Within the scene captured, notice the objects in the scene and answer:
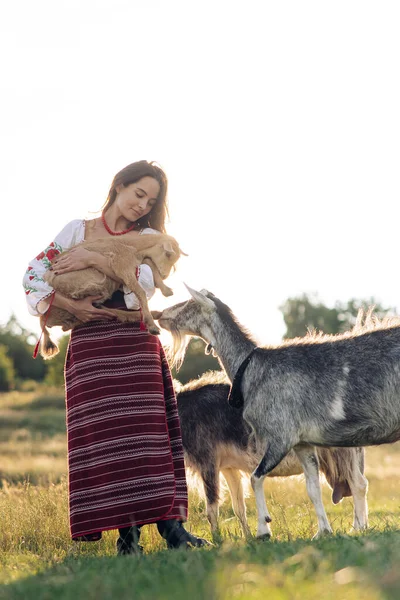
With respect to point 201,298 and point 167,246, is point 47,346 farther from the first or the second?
point 201,298

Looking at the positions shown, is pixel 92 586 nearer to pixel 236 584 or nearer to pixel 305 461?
pixel 236 584

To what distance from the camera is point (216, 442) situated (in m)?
8.66

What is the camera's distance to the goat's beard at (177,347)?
7.42 m

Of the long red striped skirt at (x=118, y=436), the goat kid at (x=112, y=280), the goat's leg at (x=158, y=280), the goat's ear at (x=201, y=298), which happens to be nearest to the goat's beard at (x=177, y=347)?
the goat's ear at (x=201, y=298)

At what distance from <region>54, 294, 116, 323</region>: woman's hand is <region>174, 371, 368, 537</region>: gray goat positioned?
2351 mm

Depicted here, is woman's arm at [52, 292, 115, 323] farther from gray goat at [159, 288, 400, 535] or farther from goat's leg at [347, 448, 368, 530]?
goat's leg at [347, 448, 368, 530]

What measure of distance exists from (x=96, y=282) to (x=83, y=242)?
1.18 feet

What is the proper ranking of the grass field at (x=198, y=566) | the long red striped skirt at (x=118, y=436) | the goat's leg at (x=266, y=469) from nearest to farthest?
1. the grass field at (x=198, y=566)
2. the long red striped skirt at (x=118, y=436)
3. the goat's leg at (x=266, y=469)

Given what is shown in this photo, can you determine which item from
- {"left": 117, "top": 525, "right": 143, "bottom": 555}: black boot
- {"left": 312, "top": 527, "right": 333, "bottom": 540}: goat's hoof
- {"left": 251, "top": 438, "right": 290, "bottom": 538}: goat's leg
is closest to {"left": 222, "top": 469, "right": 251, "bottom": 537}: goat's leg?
{"left": 251, "top": 438, "right": 290, "bottom": 538}: goat's leg

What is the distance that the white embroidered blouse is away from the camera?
6215mm

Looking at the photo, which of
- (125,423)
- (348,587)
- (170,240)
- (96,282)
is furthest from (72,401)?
(348,587)

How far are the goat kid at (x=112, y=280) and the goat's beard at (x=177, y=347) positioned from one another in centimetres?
86

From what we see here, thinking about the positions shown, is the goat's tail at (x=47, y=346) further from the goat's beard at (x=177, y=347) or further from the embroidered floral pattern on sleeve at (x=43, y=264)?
the goat's beard at (x=177, y=347)

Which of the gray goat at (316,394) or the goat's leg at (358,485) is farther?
the goat's leg at (358,485)
